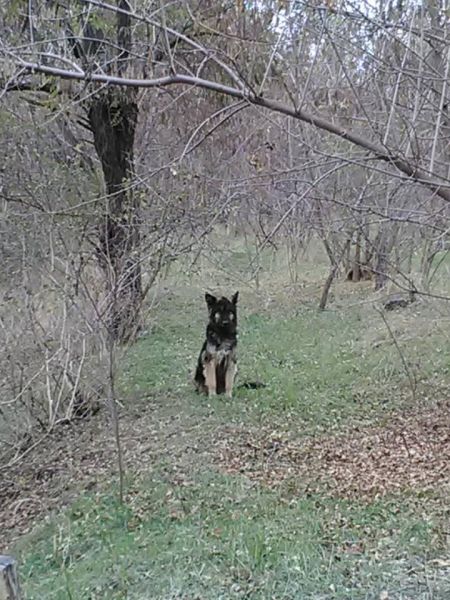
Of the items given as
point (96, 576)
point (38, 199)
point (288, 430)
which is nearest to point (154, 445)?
point (288, 430)

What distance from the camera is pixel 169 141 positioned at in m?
10.8

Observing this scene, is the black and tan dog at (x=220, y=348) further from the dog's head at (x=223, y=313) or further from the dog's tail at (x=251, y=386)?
the dog's tail at (x=251, y=386)

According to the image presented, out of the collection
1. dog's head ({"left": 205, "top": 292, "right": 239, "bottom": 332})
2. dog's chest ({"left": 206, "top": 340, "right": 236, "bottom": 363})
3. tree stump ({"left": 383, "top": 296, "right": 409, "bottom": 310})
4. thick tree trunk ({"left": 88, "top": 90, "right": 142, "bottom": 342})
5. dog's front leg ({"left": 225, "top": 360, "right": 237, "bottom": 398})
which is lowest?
tree stump ({"left": 383, "top": 296, "right": 409, "bottom": 310})

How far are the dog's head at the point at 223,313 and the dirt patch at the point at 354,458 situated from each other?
133 cm

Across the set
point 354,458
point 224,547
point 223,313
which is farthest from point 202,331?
point 224,547

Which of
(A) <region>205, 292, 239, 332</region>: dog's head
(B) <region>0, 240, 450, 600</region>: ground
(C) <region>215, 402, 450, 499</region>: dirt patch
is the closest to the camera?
(B) <region>0, 240, 450, 600</region>: ground

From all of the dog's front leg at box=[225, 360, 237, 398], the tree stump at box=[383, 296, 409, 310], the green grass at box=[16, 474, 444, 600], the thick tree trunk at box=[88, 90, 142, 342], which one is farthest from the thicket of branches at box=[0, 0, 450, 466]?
the dog's front leg at box=[225, 360, 237, 398]

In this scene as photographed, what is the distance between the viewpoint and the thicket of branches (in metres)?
3.84

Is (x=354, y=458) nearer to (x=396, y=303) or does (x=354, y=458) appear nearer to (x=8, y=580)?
(x=8, y=580)

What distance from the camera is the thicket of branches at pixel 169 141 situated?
3.84 meters

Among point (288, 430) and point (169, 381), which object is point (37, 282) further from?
point (288, 430)

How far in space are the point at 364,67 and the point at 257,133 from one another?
5.37 m

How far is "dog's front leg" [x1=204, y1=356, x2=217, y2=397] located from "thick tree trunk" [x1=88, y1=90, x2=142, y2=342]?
101cm

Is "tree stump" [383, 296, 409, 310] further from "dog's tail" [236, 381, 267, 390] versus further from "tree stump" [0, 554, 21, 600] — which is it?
"tree stump" [0, 554, 21, 600]
